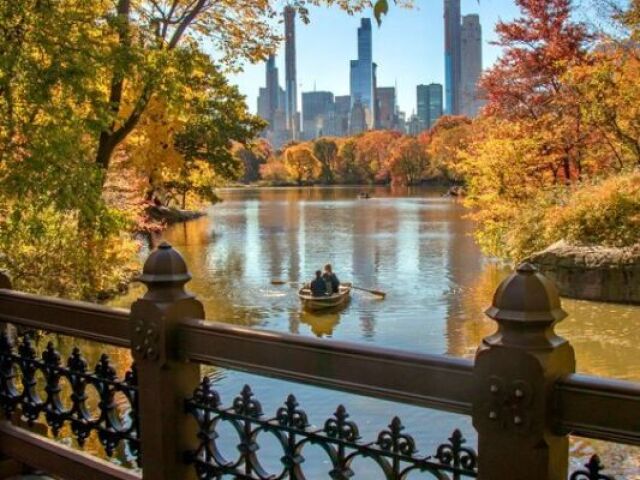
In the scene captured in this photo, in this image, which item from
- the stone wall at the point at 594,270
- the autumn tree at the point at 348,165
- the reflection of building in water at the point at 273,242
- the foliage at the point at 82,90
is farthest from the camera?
the autumn tree at the point at 348,165

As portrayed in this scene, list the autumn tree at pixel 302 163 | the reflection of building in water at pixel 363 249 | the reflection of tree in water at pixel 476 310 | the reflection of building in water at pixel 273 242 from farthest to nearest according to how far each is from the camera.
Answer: the autumn tree at pixel 302 163 < the reflection of building in water at pixel 273 242 < the reflection of building in water at pixel 363 249 < the reflection of tree in water at pixel 476 310

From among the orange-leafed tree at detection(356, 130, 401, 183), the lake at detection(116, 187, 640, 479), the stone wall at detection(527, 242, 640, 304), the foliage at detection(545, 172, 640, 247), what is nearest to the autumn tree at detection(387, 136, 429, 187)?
the orange-leafed tree at detection(356, 130, 401, 183)

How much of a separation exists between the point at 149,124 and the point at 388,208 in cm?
3797

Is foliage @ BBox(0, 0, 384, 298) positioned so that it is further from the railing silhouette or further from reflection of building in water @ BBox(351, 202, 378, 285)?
reflection of building in water @ BBox(351, 202, 378, 285)

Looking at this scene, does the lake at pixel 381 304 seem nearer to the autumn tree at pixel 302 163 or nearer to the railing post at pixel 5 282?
the railing post at pixel 5 282

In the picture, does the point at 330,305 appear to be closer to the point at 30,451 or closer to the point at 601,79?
the point at 601,79

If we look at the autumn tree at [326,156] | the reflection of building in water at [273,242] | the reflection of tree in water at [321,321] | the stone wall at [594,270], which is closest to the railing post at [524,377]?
the reflection of tree in water at [321,321]

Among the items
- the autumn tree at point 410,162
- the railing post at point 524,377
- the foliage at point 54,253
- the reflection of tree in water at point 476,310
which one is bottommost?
the reflection of tree in water at point 476,310

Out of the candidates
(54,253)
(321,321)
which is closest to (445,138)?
(321,321)

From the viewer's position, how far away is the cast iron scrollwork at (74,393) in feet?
9.77

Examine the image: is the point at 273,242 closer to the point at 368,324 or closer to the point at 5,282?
the point at 368,324

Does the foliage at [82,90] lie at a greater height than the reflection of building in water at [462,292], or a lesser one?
greater

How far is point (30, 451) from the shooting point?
3.49m

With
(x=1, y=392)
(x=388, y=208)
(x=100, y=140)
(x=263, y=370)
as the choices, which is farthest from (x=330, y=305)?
(x=388, y=208)
